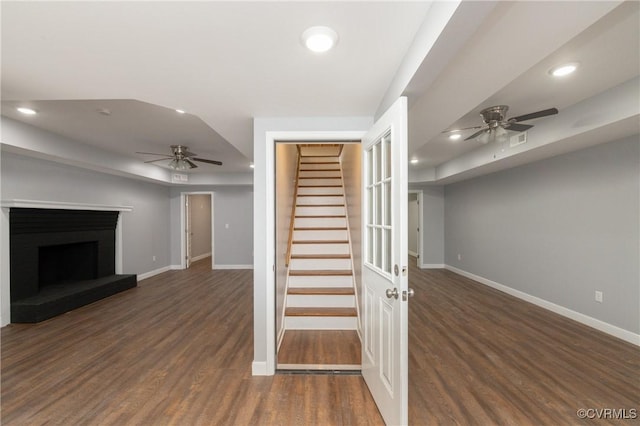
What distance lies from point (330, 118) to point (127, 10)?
5.28 feet

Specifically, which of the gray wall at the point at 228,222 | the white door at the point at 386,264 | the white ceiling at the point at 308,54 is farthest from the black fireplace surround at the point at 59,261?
the white door at the point at 386,264

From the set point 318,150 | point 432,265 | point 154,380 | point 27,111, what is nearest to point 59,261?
point 27,111

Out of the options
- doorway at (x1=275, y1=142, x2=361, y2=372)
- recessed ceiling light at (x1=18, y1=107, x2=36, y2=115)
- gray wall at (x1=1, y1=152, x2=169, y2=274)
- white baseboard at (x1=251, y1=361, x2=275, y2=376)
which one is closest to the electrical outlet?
doorway at (x1=275, y1=142, x2=361, y2=372)

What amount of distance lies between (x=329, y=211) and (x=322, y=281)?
1.36 m

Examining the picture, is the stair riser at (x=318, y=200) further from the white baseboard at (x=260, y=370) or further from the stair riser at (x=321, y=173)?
the white baseboard at (x=260, y=370)

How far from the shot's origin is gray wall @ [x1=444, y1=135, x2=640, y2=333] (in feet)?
9.86

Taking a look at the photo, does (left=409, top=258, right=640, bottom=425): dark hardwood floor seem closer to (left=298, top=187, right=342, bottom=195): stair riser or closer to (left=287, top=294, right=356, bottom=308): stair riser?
(left=287, top=294, right=356, bottom=308): stair riser

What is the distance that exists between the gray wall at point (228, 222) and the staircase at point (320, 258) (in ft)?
8.03

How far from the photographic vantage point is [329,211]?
15.1 ft

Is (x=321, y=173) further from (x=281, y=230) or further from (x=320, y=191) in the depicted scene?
(x=281, y=230)

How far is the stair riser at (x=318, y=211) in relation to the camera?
15.1ft

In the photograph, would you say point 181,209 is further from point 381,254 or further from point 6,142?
point 381,254

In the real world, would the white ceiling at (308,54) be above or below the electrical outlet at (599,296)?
above

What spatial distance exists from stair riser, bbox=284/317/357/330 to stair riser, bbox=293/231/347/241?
1.30 metres
